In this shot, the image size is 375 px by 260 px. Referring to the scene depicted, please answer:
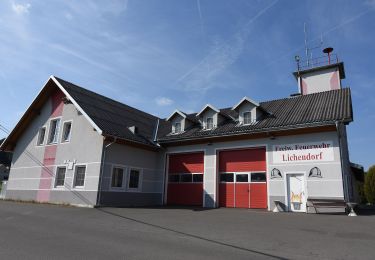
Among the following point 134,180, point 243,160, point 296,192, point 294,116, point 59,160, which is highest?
point 294,116

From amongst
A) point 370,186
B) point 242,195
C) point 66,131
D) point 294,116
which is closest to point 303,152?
point 294,116

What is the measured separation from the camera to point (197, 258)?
18.6 feet

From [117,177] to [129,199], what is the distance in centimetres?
145

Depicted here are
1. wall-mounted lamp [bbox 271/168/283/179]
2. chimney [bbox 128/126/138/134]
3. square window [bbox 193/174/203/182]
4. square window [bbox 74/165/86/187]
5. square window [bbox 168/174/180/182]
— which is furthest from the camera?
square window [bbox 168/174/180/182]

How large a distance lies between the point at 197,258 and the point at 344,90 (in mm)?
15595

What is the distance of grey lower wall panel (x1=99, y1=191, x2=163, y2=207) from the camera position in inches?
651

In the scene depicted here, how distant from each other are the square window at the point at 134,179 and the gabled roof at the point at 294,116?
2627 millimetres

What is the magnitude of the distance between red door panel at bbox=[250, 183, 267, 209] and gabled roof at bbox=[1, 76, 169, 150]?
669 centimetres

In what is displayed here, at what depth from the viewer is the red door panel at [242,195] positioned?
16906 mm

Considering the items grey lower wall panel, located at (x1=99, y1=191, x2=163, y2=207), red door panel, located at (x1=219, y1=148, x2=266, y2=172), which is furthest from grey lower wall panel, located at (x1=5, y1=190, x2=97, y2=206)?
red door panel, located at (x1=219, y1=148, x2=266, y2=172)

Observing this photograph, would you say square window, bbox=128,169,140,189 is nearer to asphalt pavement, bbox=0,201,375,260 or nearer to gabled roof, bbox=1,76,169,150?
gabled roof, bbox=1,76,169,150

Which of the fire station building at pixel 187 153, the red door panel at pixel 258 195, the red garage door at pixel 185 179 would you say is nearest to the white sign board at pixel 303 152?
the fire station building at pixel 187 153

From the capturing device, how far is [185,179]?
63.7 feet

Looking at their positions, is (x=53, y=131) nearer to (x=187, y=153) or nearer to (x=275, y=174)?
(x=187, y=153)
